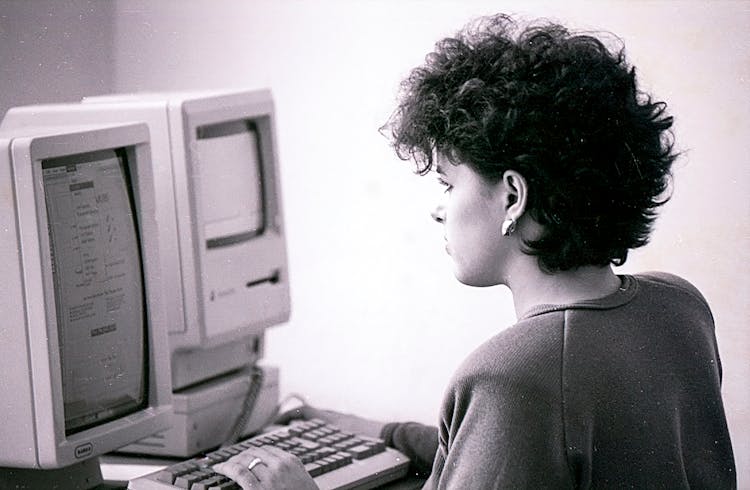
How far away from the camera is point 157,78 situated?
238 centimetres

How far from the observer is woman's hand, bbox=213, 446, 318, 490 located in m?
1.31

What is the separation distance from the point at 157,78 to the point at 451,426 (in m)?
1.51

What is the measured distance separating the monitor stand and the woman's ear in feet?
2.39

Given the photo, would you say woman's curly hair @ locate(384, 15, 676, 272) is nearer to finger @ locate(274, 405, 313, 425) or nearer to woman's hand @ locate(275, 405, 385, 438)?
woman's hand @ locate(275, 405, 385, 438)

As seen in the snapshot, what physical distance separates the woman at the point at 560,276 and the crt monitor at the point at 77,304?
417 mm

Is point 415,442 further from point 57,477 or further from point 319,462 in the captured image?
point 57,477

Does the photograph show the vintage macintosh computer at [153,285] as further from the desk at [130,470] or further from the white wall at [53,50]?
the white wall at [53,50]

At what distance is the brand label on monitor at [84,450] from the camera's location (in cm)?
135

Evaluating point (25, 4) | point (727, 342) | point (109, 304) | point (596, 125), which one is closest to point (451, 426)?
point (596, 125)

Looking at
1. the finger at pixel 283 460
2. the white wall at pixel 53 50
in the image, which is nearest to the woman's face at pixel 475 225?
the finger at pixel 283 460

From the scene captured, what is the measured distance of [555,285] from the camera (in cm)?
117

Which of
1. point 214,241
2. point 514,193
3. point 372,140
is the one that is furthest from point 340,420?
point 514,193

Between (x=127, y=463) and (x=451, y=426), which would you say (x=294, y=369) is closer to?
(x=127, y=463)

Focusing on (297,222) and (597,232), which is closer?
(597,232)
